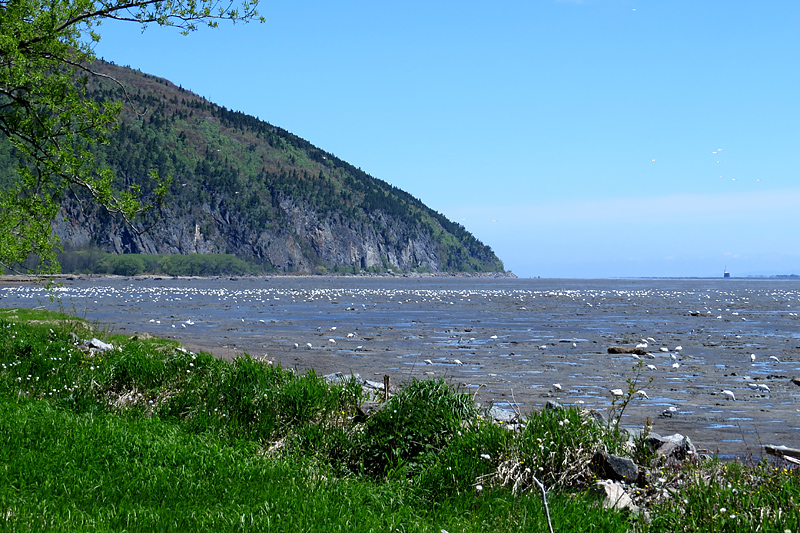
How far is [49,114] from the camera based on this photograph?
1784cm

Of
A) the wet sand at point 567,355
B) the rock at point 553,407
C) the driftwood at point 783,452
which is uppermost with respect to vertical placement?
the rock at point 553,407

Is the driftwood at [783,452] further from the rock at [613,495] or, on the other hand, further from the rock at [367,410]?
the rock at [367,410]

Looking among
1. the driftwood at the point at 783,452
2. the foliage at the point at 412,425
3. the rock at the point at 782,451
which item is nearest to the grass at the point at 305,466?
the foliage at the point at 412,425

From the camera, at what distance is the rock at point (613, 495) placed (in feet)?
21.4

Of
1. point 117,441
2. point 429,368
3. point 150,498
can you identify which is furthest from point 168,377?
point 429,368

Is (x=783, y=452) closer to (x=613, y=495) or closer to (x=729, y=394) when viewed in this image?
(x=613, y=495)

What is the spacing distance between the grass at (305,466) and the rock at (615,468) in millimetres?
132

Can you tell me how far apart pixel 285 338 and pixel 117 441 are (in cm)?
1986

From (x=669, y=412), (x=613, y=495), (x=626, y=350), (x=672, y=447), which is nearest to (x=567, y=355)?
(x=626, y=350)

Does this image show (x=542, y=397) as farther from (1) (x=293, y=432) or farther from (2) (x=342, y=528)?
(2) (x=342, y=528)

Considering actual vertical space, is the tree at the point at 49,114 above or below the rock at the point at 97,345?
above

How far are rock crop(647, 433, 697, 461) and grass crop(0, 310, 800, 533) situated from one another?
20.9 inches

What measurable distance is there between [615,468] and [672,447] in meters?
1.25

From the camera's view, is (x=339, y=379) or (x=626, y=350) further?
(x=626, y=350)
